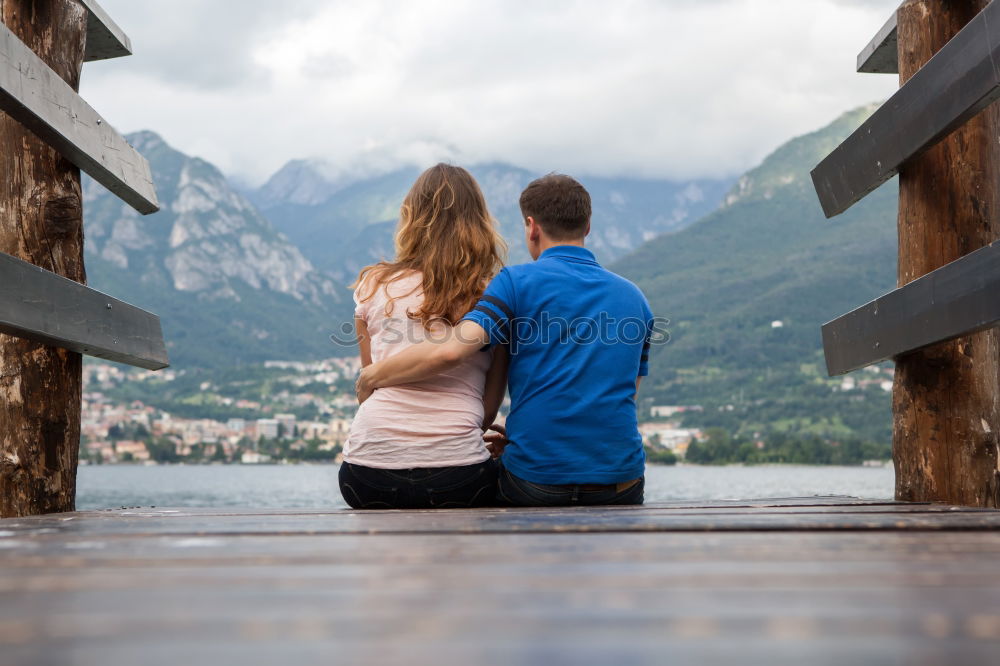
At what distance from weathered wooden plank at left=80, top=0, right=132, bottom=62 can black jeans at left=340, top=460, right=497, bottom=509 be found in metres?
1.82

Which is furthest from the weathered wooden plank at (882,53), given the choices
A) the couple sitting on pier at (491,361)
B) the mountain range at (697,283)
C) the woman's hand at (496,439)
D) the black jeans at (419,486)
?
the mountain range at (697,283)

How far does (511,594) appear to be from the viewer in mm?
1344

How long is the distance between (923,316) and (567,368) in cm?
104

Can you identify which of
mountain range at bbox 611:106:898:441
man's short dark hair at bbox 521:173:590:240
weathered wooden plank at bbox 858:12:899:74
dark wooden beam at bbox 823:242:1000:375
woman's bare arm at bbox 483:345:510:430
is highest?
mountain range at bbox 611:106:898:441

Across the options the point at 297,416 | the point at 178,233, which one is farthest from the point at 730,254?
the point at 178,233

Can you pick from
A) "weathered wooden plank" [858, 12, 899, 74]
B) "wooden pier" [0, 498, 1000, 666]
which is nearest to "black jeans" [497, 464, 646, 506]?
"wooden pier" [0, 498, 1000, 666]

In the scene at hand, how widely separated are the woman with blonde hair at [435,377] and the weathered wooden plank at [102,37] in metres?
1.29

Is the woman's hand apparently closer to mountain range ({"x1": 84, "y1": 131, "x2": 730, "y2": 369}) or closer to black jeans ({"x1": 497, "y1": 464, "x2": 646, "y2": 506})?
black jeans ({"x1": 497, "y1": 464, "x2": 646, "y2": 506})

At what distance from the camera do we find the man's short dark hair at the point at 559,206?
12.0 ft

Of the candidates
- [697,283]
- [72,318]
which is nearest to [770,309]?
[697,283]

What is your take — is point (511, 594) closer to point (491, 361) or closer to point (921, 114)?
point (921, 114)

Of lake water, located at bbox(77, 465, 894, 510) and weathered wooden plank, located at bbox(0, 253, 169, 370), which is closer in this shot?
weathered wooden plank, located at bbox(0, 253, 169, 370)

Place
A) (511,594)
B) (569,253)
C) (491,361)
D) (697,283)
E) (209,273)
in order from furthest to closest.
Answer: (209,273) → (697,283) → (491,361) → (569,253) → (511,594)

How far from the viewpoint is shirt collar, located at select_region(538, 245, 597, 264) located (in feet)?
11.9
